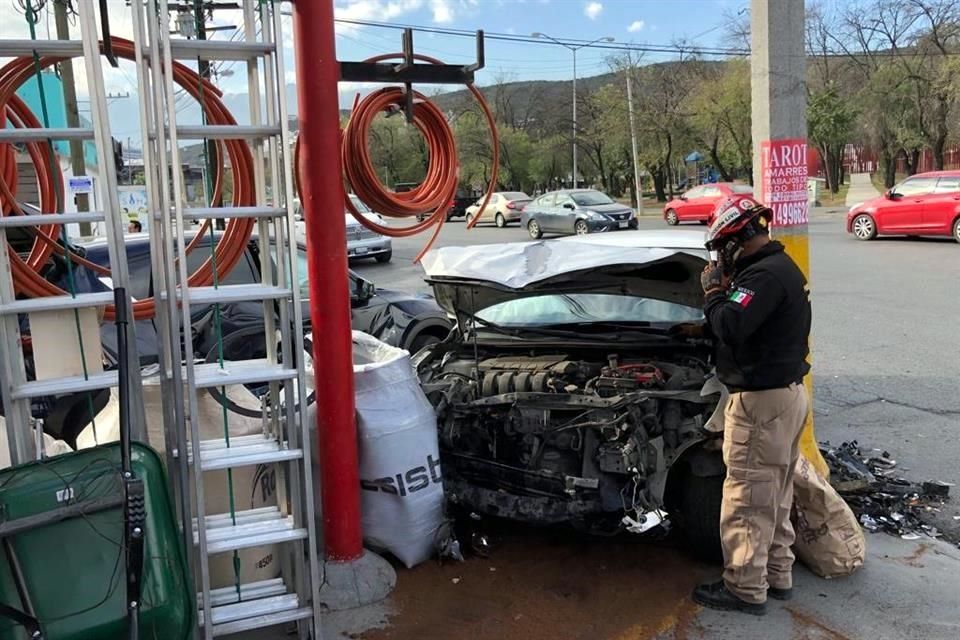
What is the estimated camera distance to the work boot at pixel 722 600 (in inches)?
146

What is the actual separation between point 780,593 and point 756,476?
64cm

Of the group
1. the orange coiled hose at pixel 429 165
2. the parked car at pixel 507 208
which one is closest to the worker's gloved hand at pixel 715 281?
the orange coiled hose at pixel 429 165

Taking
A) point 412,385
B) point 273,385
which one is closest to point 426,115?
point 412,385

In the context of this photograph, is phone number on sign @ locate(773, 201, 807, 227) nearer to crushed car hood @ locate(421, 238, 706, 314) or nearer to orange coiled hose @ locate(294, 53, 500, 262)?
crushed car hood @ locate(421, 238, 706, 314)

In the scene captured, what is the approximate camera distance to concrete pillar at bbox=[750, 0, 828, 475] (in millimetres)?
4719

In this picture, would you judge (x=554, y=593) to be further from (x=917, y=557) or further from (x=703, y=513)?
(x=917, y=557)

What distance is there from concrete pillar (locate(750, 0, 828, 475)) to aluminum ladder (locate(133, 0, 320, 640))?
2.91 metres

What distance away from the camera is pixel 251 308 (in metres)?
6.70

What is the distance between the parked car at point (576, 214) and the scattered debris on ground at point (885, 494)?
60.7ft

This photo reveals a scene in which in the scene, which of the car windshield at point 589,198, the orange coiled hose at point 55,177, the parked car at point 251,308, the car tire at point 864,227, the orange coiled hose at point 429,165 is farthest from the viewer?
the car windshield at point 589,198

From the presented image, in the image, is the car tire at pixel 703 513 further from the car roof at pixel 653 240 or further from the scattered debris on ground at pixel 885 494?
the car roof at pixel 653 240

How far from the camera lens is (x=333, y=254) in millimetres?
3750

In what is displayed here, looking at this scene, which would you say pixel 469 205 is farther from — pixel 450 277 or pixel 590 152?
pixel 450 277

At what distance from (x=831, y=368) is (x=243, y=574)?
Result: 6210 mm
